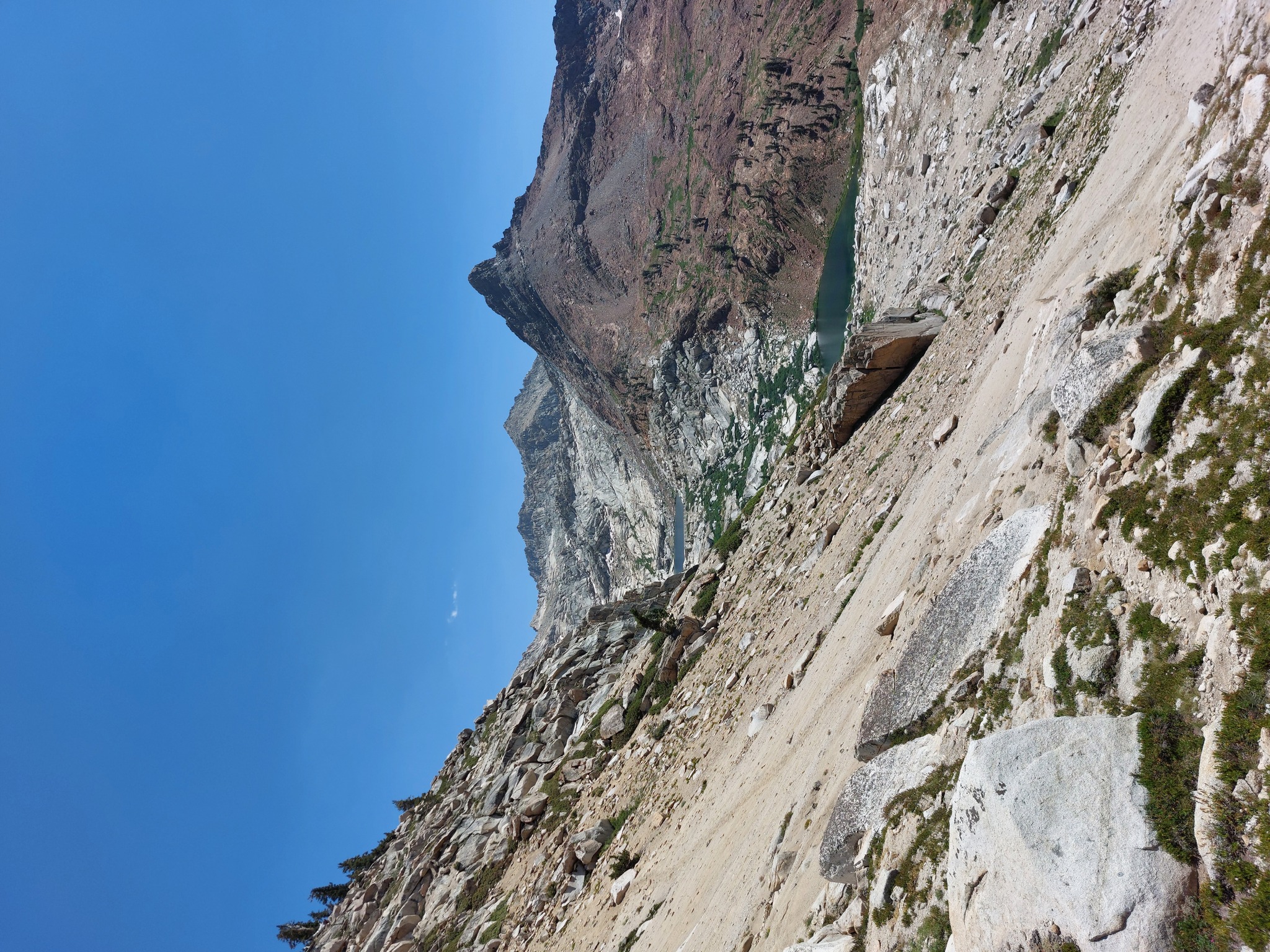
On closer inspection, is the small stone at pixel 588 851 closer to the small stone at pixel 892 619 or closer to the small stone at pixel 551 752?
the small stone at pixel 551 752

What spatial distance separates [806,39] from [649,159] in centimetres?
3259

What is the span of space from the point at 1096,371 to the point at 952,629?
361cm

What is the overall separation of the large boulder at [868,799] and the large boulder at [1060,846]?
1722 millimetres

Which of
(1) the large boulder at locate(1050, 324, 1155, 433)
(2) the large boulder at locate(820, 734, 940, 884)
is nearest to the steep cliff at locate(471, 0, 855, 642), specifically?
(1) the large boulder at locate(1050, 324, 1155, 433)


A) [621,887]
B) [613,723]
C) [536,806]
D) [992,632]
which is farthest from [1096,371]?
[536,806]

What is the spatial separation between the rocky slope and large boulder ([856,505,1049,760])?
0.18 ft

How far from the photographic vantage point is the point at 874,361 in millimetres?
23891

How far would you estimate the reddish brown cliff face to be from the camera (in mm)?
66750

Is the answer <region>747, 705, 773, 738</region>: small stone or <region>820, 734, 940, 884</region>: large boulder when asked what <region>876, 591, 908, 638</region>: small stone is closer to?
<region>820, 734, 940, 884</region>: large boulder

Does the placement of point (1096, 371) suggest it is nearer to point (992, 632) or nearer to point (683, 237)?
point (992, 632)

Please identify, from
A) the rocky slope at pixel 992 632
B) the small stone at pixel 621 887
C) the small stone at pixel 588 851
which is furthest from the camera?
the small stone at pixel 588 851

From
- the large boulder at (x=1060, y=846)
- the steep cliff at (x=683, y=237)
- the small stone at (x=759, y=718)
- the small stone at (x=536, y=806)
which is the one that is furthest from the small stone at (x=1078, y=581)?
the steep cliff at (x=683, y=237)

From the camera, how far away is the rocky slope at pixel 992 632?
15.8 ft

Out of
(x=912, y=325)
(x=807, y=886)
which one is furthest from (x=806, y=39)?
(x=807, y=886)
